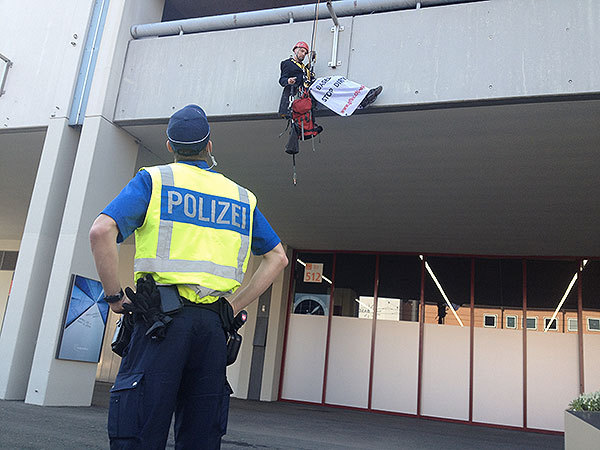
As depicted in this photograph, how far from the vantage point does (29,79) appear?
738 cm

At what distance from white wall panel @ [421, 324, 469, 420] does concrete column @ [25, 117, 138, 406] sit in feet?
21.4

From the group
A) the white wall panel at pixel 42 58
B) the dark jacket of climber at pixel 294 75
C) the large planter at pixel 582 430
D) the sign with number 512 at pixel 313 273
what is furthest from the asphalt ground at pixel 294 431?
the white wall panel at pixel 42 58

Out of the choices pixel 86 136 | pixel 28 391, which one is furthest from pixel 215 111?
pixel 28 391

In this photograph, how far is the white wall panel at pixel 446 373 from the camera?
10477 millimetres

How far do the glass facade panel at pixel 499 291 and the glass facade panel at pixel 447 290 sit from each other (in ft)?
0.63

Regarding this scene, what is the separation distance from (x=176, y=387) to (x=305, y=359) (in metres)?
10.2

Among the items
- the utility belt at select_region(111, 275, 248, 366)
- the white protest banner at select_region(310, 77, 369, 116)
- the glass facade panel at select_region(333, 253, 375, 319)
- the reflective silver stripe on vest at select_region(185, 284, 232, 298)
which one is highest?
the white protest banner at select_region(310, 77, 369, 116)

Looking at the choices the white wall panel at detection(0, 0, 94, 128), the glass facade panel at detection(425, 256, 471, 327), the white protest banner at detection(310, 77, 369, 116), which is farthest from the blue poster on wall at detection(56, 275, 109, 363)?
the glass facade panel at detection(425, 256, 471, 327)

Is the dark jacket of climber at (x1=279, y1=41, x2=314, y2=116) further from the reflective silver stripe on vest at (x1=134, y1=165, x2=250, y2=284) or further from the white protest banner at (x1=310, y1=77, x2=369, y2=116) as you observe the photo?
the reflective silver stripe on vest at (x1=134, y1=165, x2=250, y2=284)

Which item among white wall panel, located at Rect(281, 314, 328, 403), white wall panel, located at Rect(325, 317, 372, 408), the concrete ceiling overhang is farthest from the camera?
white wall panel, located at Rect(281, 314, 328, 403)

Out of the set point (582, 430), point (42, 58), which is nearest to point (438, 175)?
point (582, 430)

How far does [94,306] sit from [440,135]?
4.51 m

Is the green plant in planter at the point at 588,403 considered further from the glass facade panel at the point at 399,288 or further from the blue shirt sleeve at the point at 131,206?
the glass facade panel at the point at 399,288

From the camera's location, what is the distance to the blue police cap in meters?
1.89
